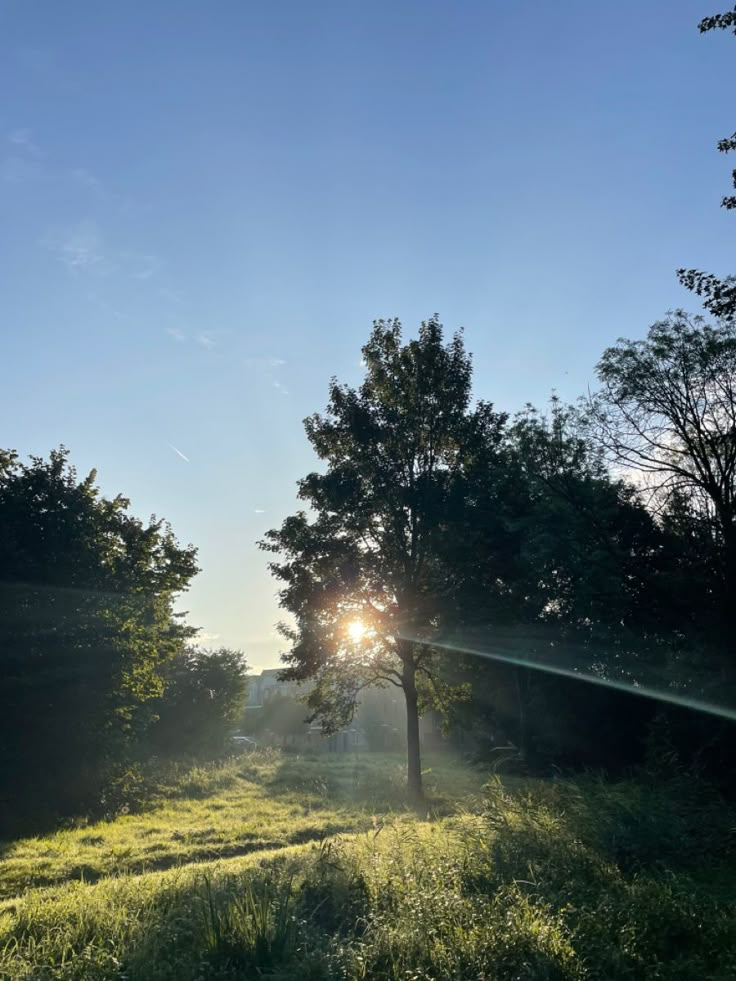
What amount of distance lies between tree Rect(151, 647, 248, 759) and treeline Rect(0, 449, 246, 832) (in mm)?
12033

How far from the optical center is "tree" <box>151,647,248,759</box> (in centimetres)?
4175

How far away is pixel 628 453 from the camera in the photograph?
2539 centimetres

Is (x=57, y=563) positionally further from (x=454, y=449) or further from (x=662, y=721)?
(x=662, y=721)

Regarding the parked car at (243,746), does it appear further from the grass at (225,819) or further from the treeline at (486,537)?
the treeline at (486,537)

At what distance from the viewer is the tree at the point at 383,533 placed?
23.1 meters

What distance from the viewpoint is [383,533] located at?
77.6 feet

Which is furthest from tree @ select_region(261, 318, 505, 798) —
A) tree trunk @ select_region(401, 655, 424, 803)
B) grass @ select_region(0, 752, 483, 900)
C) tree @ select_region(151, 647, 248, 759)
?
tree @ select_region(151, 647, 248, 759)

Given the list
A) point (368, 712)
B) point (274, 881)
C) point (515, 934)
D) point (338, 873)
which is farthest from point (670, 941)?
point (368, 712)

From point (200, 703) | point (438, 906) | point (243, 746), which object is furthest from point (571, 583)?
point (243, 746)

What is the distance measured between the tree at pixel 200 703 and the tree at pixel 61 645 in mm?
13764

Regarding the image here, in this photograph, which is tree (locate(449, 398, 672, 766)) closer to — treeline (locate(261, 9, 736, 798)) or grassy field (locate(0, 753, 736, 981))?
treeline (locate(261, 9, 736, 798))

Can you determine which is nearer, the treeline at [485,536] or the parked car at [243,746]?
the treeline at [485,536]

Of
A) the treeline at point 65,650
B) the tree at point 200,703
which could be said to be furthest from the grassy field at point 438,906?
the tree at point 200,703

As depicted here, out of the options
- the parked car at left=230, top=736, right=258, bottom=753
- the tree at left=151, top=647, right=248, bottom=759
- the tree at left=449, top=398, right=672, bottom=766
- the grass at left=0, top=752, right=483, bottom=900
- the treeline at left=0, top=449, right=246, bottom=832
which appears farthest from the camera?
the parked car at left=230, top=736, right=258, bottom=753
